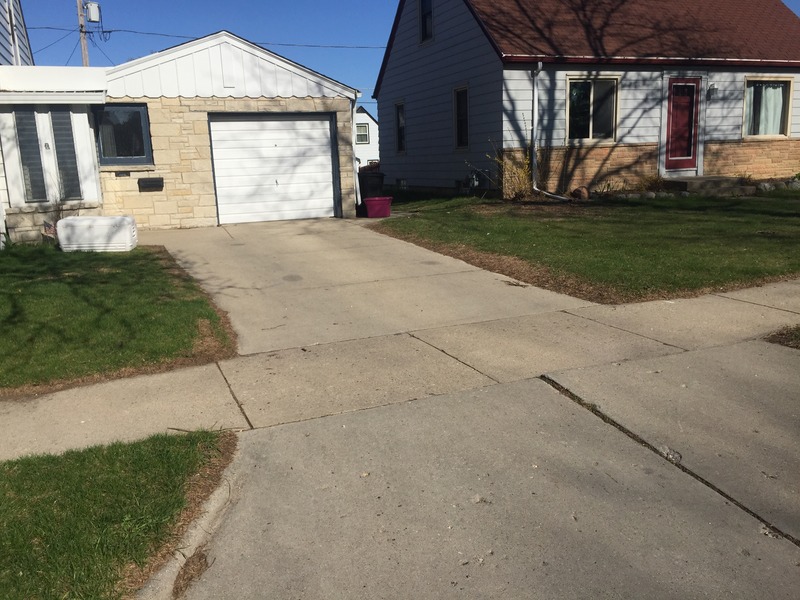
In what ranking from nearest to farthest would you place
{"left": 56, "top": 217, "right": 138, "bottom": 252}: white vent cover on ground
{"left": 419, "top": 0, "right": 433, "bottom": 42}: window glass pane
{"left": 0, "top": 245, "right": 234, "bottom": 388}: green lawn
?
{"left": 0, "top": 245, "right": 234, "bottom": 388}: green lawn, {"left": 56, "top": 217, "right": 138, "bottom": 252}: white vent cover on ground, {"left": 419, "top": 0, "right": 433, "bottom": 42}: window glass pane

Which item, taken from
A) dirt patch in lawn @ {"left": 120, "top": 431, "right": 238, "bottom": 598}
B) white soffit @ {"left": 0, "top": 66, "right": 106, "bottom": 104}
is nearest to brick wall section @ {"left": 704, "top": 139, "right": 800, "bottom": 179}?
white soffit @ {"left": 0, "top": 66, "right": 106, "bottom": 104}

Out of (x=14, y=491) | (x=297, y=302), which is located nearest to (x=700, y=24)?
(x=297, y=302)

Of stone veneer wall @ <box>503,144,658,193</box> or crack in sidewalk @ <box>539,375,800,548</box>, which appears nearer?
crack in sidewalk @ <box>539,375,800,548</box>

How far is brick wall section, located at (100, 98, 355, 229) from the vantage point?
13.4m

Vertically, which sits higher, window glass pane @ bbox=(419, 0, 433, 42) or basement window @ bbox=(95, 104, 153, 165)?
window glass pane @ bbox=(419, 0, 433, 42)

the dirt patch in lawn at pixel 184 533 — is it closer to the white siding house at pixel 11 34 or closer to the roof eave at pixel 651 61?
the roof eave at pixel 651 61

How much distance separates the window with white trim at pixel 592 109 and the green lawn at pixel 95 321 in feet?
37.0

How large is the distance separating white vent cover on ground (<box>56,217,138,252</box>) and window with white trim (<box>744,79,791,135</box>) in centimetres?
1635

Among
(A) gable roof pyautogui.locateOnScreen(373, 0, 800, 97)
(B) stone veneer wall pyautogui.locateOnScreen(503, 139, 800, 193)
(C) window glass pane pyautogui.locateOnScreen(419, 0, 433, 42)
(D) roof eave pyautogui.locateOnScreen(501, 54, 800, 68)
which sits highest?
(C) window glass pane pyautogui.locateOnScreen(419, 0, 433, 42)

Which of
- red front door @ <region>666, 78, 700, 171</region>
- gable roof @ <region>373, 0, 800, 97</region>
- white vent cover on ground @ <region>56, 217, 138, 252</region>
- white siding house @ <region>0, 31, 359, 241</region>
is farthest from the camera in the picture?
red front door @ <region>666, 78, 700, 171</region>

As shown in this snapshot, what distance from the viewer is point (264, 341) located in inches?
255

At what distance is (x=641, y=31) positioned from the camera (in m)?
17.8

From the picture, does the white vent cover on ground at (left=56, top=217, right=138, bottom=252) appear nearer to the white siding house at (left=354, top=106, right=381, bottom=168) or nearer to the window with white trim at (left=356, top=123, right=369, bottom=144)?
the window with white trim at (left=356, top=123, right=369, bottom=144)

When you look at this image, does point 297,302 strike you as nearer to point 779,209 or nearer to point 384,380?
point 384,380
